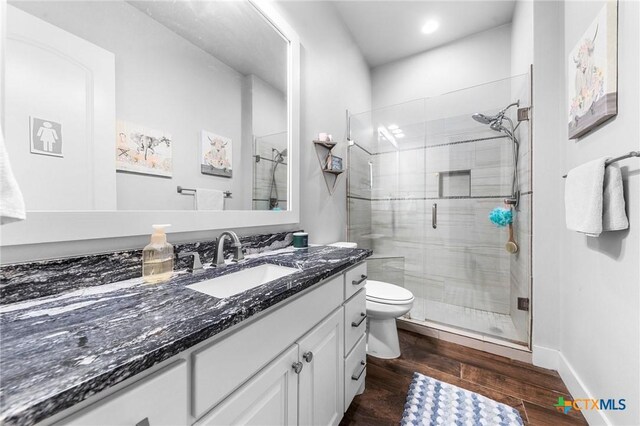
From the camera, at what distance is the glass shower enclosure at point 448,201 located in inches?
85.4

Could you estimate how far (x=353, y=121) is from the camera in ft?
8.49

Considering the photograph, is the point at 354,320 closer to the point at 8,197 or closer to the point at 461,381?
the point at 461,381

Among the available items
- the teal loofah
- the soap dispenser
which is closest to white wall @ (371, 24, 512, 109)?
the teal loofah

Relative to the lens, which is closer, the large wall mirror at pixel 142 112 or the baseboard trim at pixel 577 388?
the large wall mirror at pixel 142 112

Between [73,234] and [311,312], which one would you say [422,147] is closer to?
[311,312]

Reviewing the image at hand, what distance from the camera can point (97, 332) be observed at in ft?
1.69

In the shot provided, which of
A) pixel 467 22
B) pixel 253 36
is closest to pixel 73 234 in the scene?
pixel 253 36

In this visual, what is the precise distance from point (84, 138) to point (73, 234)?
0.30m

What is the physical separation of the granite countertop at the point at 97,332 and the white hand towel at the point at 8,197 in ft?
0.77

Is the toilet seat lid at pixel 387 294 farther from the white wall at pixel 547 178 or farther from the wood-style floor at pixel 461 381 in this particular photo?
the white wall at pixel 547 178

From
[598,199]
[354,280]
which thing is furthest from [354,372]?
[598,199]

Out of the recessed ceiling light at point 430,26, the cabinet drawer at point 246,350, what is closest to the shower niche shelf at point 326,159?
the cabinet drawer at point 246,350

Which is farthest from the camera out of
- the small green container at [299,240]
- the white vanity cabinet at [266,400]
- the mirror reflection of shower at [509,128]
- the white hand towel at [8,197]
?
the mirror reflection of shower at [509,128]

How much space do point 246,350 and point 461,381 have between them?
5.12 ft
